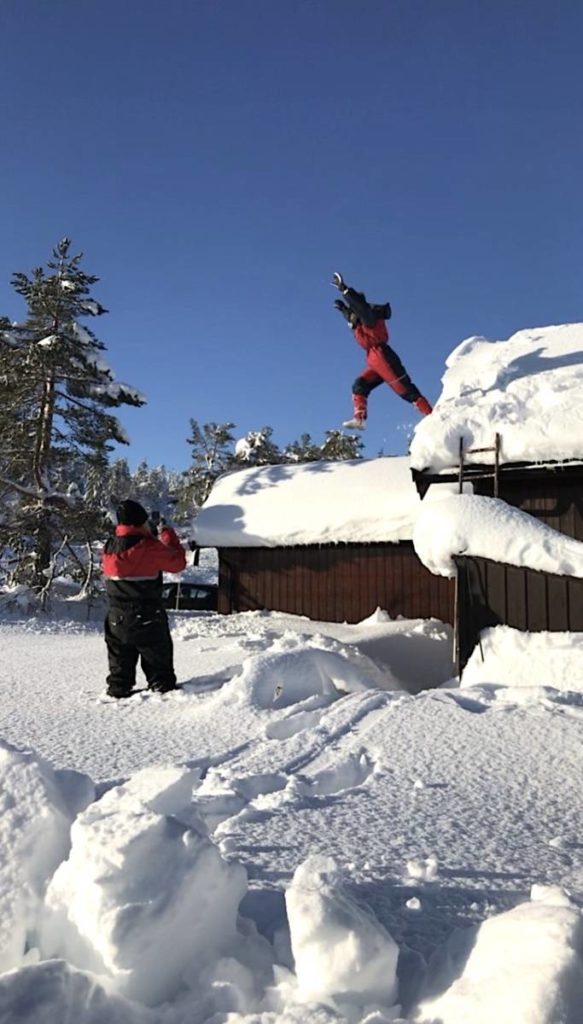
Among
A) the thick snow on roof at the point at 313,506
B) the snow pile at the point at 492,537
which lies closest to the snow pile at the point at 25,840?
the snow pile at the point at 492,537

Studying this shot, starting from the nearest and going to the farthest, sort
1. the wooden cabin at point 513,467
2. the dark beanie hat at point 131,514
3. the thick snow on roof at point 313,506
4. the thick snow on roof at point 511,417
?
the dark beanie hat at point 131,514 < the wooden cabin at point 513,467 < the thick snow on roof at point 511,417 < the thick snow on roof at point 313,506

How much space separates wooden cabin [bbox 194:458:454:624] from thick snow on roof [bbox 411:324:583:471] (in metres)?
4.98

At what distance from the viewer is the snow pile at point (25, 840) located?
1.58 metres

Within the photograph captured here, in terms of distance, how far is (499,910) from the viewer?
178 centimetres

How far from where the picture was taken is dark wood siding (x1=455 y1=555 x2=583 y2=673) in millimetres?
7199

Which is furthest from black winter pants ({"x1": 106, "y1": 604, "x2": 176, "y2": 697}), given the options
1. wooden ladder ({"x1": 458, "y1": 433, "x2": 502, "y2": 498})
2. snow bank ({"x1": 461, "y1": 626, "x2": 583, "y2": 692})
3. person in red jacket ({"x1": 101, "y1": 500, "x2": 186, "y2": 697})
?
wooden ladder ({"x1": 458, "y1": 433, "x2": 502, "y2": 498})

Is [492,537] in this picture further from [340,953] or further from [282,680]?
[340,953]

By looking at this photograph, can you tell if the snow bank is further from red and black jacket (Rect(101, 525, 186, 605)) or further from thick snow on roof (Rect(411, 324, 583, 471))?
red and black jacket (Rect(101, 525, 186, 605))

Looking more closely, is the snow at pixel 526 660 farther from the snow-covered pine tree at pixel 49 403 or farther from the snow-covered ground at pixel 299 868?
the snow-covered pine tree at pixel 49 403

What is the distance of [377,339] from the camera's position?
433 inches

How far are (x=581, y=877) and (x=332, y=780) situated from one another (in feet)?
3.74

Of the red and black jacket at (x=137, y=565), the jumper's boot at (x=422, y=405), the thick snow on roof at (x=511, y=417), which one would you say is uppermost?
the jumper's boot at (x=422, y=405)

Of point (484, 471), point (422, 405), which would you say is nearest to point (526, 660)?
point (484, 471)

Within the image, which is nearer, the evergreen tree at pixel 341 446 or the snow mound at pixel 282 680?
the snow mound at pixel 282 680
